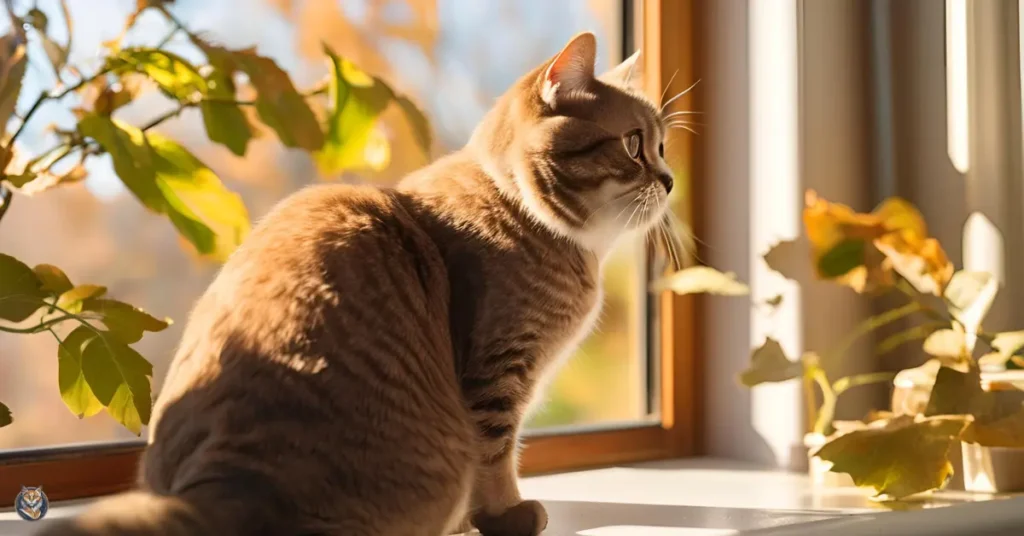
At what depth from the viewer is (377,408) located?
955mm

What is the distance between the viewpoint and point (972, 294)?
56.3 inches

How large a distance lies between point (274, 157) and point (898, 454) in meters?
0.91

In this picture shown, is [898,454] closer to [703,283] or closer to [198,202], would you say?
[703,283]

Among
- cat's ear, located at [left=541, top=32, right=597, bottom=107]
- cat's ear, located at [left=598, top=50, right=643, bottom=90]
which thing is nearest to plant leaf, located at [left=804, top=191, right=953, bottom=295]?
cat's ear, located at [left=598, top=50, right=643, bottom=90]

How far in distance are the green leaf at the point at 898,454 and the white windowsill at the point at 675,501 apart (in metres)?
0.05

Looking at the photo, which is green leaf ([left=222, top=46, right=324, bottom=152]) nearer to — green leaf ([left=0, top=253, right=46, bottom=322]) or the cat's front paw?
green leaf ([left=0, top=253, right=46, bottom=322])

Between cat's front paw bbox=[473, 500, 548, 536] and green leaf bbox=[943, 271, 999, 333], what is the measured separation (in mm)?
699

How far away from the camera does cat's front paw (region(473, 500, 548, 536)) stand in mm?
1108

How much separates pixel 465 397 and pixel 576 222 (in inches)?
9.8

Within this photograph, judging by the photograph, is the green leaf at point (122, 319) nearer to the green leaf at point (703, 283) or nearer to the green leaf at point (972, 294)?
the green leaf at point (703, 283)

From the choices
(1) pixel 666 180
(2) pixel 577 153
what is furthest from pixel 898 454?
(2) pixel 577 153

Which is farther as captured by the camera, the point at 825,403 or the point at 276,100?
the point at 825,403

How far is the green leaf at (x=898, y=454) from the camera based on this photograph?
1255mm

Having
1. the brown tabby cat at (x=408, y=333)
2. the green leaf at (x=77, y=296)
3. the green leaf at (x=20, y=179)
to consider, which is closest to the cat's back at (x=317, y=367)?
the brown tabby cat at (x=408, y=333)
